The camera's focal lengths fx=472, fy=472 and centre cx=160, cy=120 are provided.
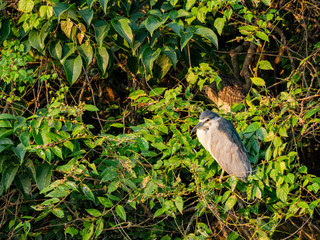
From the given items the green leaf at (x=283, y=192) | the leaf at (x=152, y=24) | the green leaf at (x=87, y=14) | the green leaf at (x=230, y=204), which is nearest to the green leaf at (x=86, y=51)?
the green leaf at (x=87, y=14)

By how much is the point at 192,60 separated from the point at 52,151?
4.75 feet

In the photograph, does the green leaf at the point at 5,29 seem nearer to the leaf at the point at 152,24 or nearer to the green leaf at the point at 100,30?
the green leaf at the point at 100,30

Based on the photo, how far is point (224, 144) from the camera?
10.7 feet

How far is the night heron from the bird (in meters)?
1.03

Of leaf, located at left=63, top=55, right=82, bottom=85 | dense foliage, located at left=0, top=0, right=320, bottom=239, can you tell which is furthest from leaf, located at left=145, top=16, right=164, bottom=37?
leaf, located at left=63, top=55, right=82, bottom=85

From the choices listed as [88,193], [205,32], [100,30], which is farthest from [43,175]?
[205,32]

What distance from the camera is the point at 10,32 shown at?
386 cm

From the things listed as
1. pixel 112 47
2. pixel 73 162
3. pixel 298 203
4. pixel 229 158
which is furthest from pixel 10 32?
pixel 298 203

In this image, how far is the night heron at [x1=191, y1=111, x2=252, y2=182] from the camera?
316 cm

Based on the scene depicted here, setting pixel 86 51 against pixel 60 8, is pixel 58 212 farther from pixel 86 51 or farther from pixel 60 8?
pixel 60 8

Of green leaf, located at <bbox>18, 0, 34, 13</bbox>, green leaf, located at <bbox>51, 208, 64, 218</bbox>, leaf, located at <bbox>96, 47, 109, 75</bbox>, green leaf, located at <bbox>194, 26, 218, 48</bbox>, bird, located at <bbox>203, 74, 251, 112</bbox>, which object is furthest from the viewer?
bird, located at <bbox>203, 74, 251, 112</bbox>

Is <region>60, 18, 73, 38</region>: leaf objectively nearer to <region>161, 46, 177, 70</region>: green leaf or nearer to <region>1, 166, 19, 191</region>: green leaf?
<region>161, 46, 177, 70</region>: green leaf

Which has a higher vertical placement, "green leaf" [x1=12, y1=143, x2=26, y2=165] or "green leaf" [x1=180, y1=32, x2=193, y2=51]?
"green leaf" [x1=180, y1=32, x2=193, y2=51]

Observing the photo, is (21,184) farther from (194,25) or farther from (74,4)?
(194,25)
